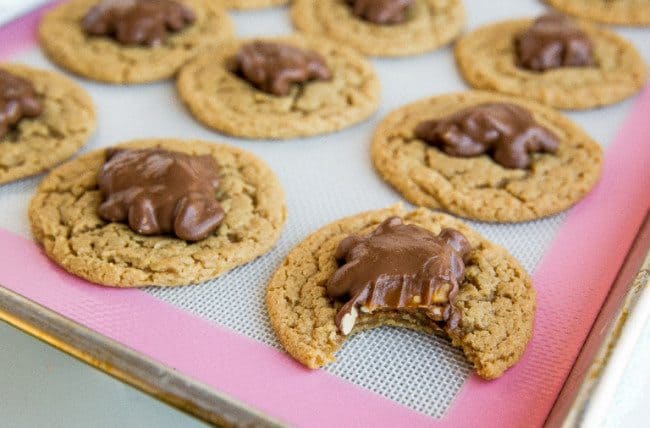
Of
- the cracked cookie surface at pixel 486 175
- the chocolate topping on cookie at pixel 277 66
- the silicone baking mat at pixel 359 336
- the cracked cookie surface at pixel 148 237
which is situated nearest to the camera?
the silicone baking mat at pixel 359 336

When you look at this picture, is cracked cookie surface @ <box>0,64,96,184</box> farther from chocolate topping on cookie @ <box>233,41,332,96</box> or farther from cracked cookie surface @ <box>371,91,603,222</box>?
cracked cookie surface @ <box>371,91,603,222</box>

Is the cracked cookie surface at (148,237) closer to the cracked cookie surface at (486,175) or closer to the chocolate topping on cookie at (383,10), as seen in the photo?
the cracked cookie surface at (486,175)

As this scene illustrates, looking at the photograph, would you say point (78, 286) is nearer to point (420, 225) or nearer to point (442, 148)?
point (420, 225)

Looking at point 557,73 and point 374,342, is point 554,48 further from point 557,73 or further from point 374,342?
point 374,342

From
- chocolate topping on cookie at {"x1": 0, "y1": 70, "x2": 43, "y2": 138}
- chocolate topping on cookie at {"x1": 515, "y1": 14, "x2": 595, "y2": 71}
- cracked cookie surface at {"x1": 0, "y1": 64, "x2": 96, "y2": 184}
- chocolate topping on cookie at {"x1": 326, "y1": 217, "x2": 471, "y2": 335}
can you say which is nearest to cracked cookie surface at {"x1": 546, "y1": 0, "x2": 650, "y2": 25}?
chocolate topping on cookie at {"x1": 515, "y1": 14, "x2": 595, "y2": 71}

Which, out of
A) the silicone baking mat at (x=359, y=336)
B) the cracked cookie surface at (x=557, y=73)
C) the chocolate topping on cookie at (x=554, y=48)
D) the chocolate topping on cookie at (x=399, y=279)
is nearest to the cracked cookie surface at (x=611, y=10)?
the cracked cookie surface at (x=557, y=73)

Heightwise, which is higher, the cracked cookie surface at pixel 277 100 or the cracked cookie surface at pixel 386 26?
the cracked cookie surface at pixel 386 26
